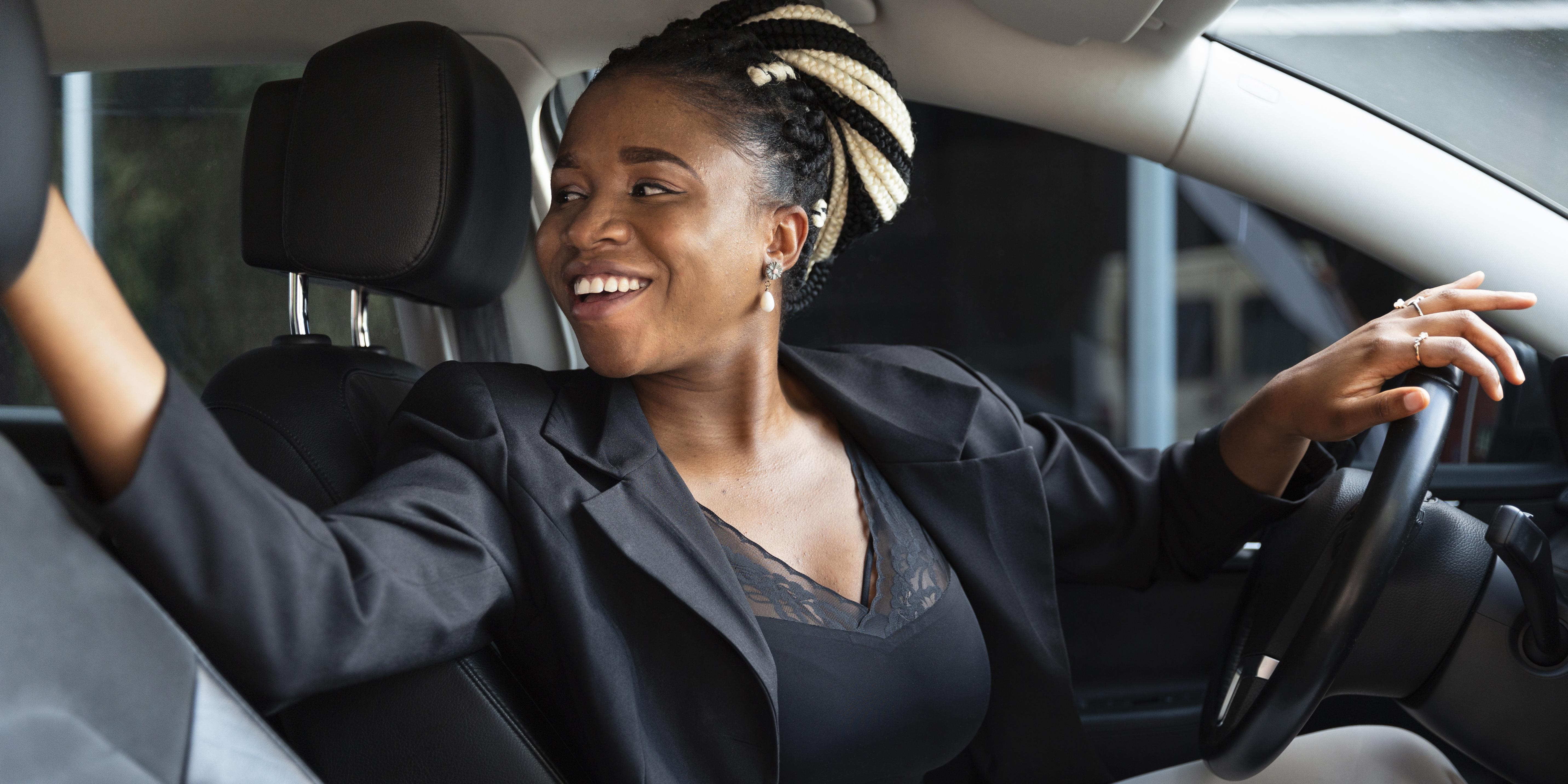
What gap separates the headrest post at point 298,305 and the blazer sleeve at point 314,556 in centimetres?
34

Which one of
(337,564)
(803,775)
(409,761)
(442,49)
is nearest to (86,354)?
(337,564)

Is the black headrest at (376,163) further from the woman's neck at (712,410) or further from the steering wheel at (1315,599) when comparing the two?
the steering wheel at (1315,599)

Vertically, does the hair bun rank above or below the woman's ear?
above

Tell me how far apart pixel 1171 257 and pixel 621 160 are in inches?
167

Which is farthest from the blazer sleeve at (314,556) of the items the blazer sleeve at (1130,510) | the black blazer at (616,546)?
the blazer sleeve at (1130,510)

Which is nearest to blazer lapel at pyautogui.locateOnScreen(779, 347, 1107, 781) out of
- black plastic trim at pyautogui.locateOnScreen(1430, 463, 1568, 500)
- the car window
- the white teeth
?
the white teeth

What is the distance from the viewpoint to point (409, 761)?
104 cm

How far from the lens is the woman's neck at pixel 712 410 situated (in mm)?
1396

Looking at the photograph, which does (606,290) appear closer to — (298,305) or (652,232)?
(652,232)

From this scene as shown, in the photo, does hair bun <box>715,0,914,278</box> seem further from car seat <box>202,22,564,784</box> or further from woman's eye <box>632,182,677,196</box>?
car seat <box>202,22,564,784</box>

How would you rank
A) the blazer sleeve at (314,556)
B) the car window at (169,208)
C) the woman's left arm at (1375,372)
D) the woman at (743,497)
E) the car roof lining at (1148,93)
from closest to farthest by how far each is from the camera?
the blazer sleeve at (314,556) → the woman at (743,497) → the woman's left arm at (1375,372) → the car roof lining at (1148,93) → the car window at (169,208)

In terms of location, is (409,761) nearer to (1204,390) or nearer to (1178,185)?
(1178,185)

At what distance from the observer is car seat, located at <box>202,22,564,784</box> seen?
1.09m

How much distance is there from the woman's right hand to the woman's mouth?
21.9 inches
